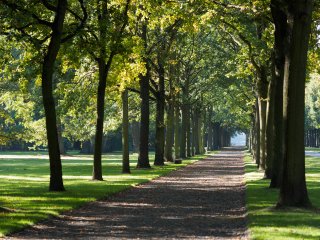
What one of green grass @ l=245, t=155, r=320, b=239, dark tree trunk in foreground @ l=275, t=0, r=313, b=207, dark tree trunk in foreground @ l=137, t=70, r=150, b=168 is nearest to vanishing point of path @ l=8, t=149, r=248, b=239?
green grass @ l=245, t=155, r=320, b=239

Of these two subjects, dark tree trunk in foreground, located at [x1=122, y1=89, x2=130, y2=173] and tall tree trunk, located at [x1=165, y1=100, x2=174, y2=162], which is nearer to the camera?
dark tree trunk in foreground, located at [x1=122, y1=89, x2=130, y2=173]

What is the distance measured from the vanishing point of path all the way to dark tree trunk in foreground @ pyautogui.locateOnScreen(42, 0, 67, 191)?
7.77 ft

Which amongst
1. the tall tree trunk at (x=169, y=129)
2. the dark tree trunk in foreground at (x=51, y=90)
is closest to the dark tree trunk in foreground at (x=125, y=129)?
the dark tree trunk in foreground at (x=51, y=90)

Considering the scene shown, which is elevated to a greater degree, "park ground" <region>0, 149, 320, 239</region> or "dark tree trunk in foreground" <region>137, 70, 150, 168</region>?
"dark tree trunk in foreground" <region>137, 70, 150, 168</region>

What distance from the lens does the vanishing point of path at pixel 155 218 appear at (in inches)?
505

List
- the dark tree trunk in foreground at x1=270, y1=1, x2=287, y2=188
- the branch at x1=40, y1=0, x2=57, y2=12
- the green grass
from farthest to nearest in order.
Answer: the branch at x1=40, y1=0, x2=57, y2=12 < the dark tree trunk in foreground at x1=270, y1=1, x2=287, y2=188 < the green grass

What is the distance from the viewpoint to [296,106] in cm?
1631

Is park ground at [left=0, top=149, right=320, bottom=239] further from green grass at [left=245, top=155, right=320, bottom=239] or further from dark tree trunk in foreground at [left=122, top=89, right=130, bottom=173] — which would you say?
dark tree trunk in foreground at [left=122, top=89, right=130, bottom=173]

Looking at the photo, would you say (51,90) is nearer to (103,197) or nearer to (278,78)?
(103,197)

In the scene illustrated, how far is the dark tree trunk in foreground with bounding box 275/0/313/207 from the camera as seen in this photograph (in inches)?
640

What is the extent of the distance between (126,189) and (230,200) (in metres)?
5.13

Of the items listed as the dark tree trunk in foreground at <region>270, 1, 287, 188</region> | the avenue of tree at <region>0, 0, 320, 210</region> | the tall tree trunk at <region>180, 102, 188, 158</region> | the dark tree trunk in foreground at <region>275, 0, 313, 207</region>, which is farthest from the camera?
the tall tree trunk at <region>180, 102, 188, 158</region>

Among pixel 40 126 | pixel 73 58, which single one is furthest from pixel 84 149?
pixel 73 58

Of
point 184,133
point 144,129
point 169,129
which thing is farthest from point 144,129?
point 184,133
